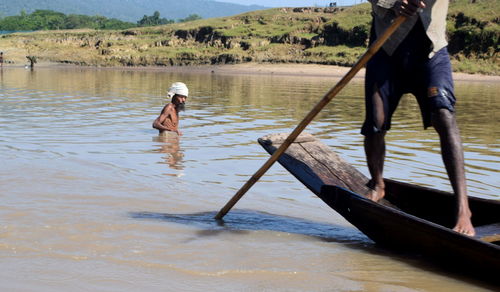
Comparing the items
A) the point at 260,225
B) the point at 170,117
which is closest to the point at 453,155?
the point at 260,225

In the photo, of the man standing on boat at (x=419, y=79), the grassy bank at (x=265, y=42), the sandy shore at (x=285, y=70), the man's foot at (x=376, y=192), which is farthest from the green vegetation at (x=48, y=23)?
the man standing on boat at (x=419, y=79)

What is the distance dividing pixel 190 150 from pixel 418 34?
4804mm

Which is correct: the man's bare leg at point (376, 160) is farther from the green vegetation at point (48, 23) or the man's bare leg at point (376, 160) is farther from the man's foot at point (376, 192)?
the green vegetation at point (48, 23)

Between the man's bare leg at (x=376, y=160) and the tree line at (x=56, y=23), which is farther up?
the tree line at (x=56, y=23)

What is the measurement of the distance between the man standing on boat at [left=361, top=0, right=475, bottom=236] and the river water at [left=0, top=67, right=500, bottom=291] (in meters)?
0.62

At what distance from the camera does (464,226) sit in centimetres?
336

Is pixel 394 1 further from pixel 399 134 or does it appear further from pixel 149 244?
pixel 399 134

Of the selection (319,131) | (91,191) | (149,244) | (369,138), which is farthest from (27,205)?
(319,131)

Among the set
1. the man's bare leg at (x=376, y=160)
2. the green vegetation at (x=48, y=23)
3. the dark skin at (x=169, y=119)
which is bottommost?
the dark skin at (x=169, y=119)

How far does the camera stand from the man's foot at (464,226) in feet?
11.0

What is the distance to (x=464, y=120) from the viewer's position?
1246cm

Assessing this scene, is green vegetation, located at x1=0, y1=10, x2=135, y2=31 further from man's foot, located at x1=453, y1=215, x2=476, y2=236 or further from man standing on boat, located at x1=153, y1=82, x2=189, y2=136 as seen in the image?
man's foot, located at x1=453, y1=215, x2=476, y2=236

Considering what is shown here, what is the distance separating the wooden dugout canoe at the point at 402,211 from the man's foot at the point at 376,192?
5 centimetres

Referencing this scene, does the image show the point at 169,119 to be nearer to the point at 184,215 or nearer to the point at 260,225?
the point at 184,215
